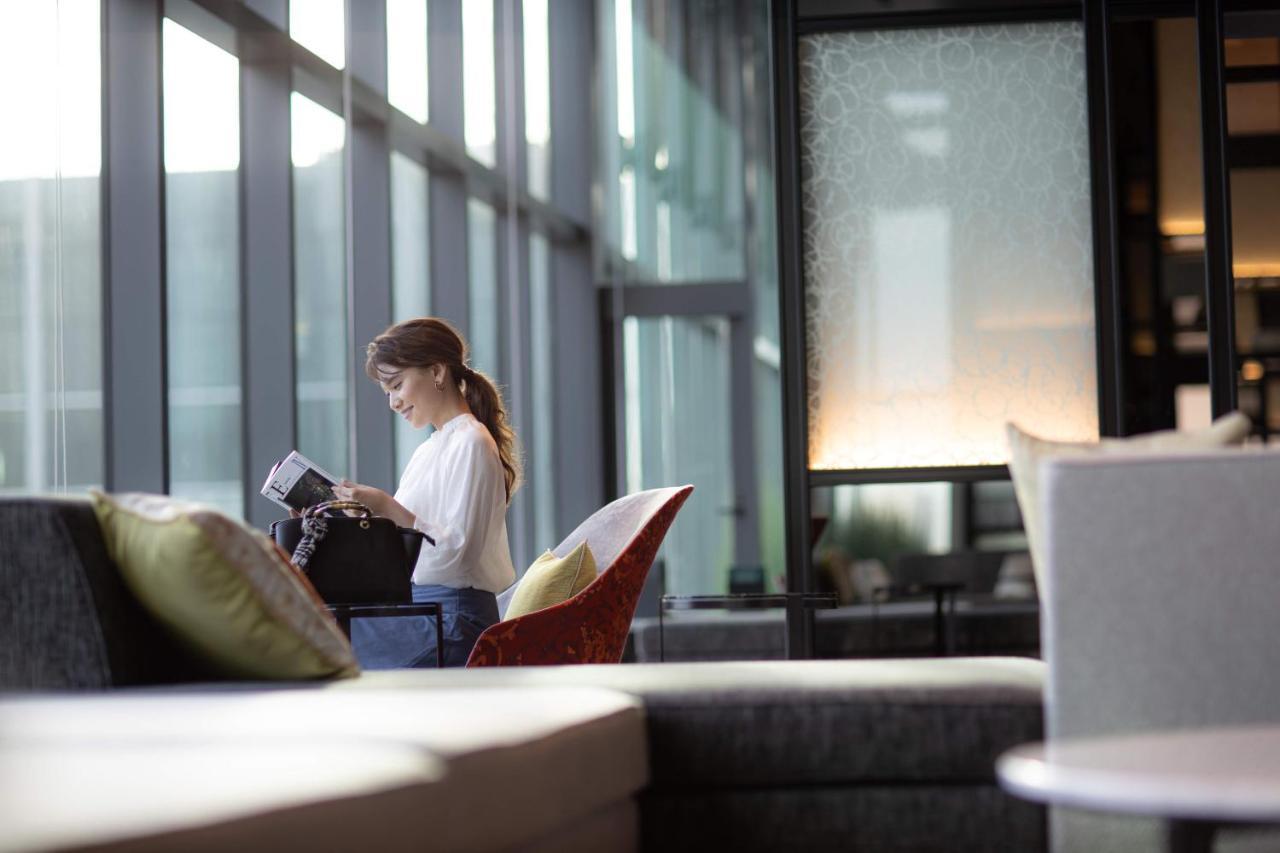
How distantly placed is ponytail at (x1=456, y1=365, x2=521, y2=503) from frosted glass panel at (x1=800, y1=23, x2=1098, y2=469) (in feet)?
5.70

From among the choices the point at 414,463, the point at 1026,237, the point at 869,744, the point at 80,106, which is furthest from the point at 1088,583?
the point at 1026,237

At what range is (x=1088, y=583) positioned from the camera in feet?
6.43

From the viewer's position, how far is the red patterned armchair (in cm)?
309

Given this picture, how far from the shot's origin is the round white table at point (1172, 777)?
3.60 ft

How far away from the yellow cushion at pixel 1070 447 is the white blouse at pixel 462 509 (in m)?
1.44

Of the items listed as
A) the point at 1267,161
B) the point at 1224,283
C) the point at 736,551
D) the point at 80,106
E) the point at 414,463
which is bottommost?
the point at 736,551

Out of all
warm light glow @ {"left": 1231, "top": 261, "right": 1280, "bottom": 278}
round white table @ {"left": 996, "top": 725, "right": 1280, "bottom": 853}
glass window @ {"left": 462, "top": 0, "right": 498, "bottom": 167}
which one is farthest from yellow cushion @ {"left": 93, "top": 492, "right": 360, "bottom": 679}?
warm light glow @ {"left": 1231, "top": 261, "right": 1280, "bottom": 278}

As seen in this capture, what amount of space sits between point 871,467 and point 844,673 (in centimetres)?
292

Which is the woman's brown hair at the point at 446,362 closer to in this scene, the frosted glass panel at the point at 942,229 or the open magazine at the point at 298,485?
the open magazine at the point at 298,485

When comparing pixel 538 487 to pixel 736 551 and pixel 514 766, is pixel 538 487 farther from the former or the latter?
pixel 514 766

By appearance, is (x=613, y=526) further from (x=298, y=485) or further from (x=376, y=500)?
(x=298, y=485)

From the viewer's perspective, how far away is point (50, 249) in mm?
3979

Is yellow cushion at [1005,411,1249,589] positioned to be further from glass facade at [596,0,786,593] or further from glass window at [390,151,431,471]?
glass facade at [596,0,786,593]

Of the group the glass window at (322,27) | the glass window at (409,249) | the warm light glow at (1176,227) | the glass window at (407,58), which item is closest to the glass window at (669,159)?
the glass window at (409,249)
